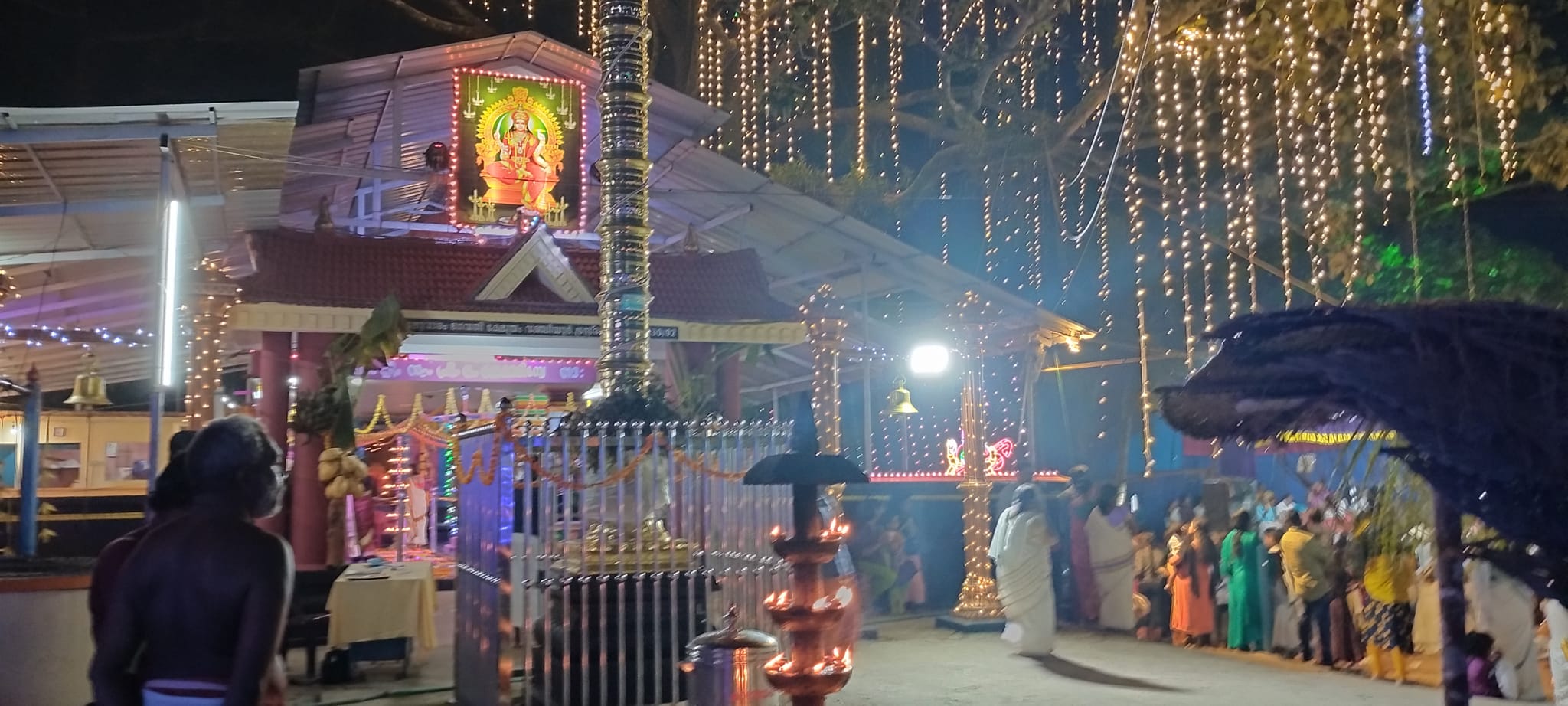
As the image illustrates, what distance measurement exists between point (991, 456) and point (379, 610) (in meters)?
8.42

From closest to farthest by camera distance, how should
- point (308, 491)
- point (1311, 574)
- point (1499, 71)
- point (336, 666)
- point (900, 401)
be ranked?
1. point (336, 666)
2. point (1311, 574)
3. point (308, 491)
4. point (1499, 71)
5. point (900, 401)

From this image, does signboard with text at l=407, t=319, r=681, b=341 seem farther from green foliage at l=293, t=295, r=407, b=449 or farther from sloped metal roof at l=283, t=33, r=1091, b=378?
sloped metal roof at l=283, t=33, r=1091, b=378

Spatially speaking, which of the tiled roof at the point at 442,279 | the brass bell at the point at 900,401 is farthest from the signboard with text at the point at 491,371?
the brass bell at the point at 900,401

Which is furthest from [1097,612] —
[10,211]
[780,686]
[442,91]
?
[10,211]

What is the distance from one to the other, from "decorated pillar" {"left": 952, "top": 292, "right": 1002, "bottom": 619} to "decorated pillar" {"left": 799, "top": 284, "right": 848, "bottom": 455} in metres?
1.47

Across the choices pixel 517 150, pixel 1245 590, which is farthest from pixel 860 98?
pixel 1245 590

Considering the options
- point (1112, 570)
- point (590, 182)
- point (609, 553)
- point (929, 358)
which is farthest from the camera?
point (590, 182)

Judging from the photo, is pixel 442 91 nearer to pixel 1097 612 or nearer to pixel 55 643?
pixel 55 643

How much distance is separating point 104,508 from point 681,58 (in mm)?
12907

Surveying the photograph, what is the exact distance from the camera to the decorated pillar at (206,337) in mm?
12047

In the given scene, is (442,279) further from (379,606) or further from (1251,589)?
(1251,589)

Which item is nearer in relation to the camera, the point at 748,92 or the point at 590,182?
the point at 590,182

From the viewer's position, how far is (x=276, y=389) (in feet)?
41.0

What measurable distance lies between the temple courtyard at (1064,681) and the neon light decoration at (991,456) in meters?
3.41
